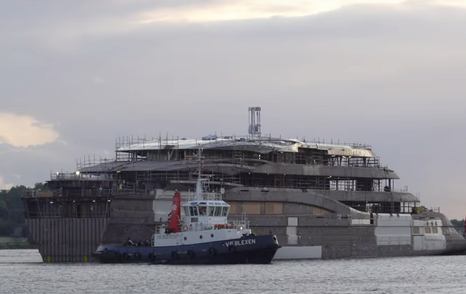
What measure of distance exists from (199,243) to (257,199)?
1845 centimetres

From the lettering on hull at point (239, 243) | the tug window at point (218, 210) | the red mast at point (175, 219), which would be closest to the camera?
the lettering on hull at point (239, 243)

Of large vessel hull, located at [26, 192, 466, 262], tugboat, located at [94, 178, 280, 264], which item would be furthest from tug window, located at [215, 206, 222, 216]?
large vessel hull, located at [26, 192, 466, 262]

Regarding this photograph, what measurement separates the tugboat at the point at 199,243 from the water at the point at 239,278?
1750mm

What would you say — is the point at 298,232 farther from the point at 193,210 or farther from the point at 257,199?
the point at 193,210

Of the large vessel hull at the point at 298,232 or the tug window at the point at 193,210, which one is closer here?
the tug window at the point at 193,210

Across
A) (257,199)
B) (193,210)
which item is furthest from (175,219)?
(257,199)

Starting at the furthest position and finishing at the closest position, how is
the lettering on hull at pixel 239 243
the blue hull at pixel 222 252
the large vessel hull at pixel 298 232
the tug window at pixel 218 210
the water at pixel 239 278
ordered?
the large vessel hull at pixel 298 232 → the tug window at pixel 218 210 → the blue hull at pixel 222 252 → the lettering on hull at pixel 239 243 → the water at pixel 239 278

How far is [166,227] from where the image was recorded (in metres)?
130

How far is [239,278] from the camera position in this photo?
10838 cm

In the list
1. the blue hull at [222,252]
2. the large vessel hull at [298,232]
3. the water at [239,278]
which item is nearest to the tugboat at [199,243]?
the blue hull at [222,252]

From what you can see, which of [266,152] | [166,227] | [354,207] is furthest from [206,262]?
[354,207]

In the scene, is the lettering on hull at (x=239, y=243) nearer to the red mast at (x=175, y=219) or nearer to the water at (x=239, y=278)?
the water at (x=239, y=278)

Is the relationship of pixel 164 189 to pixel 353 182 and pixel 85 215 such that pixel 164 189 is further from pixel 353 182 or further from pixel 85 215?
pixel 353 182

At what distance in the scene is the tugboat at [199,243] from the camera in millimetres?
124438
